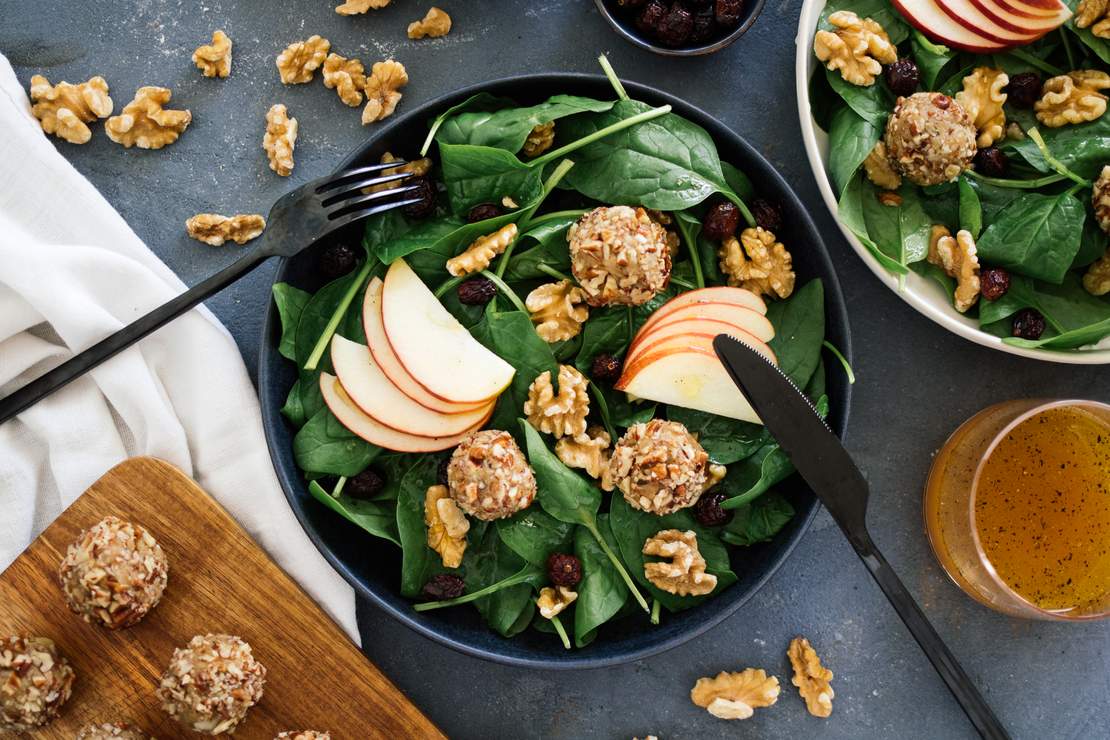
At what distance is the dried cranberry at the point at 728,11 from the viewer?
7.61 feet

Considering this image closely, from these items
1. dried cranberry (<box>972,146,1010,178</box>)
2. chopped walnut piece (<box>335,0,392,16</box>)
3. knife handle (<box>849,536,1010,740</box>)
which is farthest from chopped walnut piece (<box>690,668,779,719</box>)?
chopped walnut piece (<box>335,0,392,16</box>)

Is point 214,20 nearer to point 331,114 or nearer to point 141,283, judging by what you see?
point 331,114

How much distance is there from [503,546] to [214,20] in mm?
1571

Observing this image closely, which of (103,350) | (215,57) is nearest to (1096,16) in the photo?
(215,57)

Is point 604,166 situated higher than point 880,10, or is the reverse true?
point 880,10

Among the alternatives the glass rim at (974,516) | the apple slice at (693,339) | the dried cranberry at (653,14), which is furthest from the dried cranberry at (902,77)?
the glass rim at (974,516)

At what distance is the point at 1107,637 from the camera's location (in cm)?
254

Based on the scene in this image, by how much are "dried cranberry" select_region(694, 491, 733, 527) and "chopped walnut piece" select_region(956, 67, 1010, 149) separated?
109 centimetres

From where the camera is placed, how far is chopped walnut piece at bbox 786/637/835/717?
245cm

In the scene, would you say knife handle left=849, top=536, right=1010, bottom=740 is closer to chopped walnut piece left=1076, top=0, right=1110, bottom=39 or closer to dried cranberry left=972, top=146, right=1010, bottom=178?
dried cranberry left=972, top=146, right=1010, bottom=178

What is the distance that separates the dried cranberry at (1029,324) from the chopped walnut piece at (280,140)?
1.87 metres

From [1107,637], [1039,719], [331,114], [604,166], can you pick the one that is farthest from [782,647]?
[331,114]

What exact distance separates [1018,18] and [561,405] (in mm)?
1438

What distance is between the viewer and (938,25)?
2283mm
